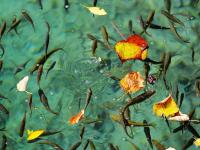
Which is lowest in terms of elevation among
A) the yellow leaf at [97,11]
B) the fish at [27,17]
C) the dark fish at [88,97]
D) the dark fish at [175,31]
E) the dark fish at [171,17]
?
the dark fish at [88,97]

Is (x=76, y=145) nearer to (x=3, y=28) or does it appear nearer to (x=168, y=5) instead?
(x=3, y=28)

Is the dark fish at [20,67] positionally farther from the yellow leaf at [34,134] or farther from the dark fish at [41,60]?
the yellow leaf at [34,134]

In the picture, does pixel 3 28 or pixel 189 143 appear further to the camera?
pixel 3 28

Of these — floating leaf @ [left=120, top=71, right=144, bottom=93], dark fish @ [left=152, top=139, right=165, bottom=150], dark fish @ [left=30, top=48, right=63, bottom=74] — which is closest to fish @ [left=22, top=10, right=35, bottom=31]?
dark fish @ [left=30, top=48, right=63, bottom=74]

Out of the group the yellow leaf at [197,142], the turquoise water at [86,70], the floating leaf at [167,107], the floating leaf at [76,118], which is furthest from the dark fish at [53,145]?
the yellow leaf at [197,142]

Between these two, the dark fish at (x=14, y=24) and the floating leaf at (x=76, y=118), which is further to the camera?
the dark fish at (x=14, y=24)

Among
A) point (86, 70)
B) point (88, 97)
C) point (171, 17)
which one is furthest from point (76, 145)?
point (171, 17)

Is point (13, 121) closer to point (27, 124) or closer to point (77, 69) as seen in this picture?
point (27, 124)

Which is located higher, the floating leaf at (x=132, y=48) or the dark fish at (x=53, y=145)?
the floating leaf at (x=132, y=48)
